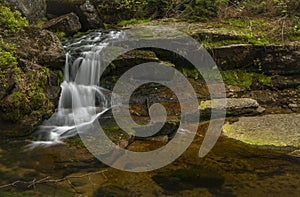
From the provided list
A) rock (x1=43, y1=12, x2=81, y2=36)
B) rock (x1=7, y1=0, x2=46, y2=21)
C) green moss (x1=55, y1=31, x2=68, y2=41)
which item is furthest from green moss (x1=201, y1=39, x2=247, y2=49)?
rock (x1=7, y1=0, x2=46, y2=21)

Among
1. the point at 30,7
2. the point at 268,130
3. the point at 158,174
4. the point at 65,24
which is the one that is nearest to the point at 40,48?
the point at 65,24

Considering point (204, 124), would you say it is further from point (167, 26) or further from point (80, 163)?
point (167, 26)

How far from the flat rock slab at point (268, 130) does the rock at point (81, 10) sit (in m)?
5.81

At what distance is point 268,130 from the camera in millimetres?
6465

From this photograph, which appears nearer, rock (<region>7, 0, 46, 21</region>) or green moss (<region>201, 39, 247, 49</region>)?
rock (<region>7, 0, 46, 21</region>)

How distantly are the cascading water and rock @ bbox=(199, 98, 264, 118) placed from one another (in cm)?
240

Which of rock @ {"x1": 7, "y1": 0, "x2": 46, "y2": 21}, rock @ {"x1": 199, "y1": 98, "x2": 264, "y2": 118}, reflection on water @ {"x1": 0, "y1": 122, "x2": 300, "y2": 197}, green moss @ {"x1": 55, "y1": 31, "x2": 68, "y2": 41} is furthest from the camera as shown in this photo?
green moss @ {"x1": 55, "y1": 31, "x2": 68, "y2": 41}

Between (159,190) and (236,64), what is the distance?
18.4ft

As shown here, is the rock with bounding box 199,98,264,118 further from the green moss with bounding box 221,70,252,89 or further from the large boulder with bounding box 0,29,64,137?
the large boulder with bounding box 0,29,64,137

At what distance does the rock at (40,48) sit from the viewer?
6859 millimetres

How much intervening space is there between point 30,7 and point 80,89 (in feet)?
11.4

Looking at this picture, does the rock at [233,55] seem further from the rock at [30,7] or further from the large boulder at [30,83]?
the rock at [30,7]

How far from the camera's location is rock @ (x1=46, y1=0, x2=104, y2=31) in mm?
9875

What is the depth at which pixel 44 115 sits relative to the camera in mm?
6453
